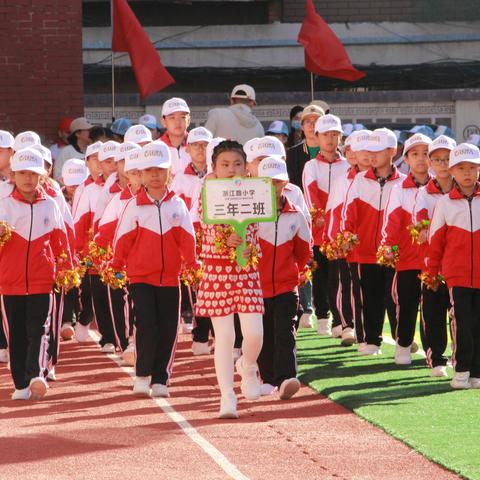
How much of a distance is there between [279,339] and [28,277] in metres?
2.11

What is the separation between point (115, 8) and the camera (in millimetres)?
24266

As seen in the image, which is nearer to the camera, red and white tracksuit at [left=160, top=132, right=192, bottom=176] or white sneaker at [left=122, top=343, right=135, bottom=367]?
white sneaker at [left=122, top=343, right=135, bottom=367]

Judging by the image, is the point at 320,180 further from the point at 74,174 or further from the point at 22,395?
the point at 22,395

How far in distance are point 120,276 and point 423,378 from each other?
8.97 ft

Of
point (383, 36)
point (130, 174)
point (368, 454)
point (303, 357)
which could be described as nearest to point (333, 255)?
point (303, 357)

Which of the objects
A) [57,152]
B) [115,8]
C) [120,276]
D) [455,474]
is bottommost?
[455,474]

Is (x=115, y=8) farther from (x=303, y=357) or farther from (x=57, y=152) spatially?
(x=303, y=357)

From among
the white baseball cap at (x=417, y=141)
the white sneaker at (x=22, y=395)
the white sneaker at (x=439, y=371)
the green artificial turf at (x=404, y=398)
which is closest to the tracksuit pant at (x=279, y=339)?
the green artificial turf at (x=404, y=398)

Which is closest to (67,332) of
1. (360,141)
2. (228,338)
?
(360,141)

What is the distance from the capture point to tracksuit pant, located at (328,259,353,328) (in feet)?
57.1

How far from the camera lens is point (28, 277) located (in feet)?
45.9

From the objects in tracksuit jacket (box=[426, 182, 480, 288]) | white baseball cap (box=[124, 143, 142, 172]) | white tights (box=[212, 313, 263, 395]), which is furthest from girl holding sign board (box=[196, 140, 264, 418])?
tracksuit jacket (box=[426, 182, 480, 288])

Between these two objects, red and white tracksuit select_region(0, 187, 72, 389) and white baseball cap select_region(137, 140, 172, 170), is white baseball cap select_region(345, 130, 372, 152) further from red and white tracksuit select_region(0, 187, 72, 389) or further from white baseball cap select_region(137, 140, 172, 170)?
red and white tracksuit select_region(0, 187, 72, 389)

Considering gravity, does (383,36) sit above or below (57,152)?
above
